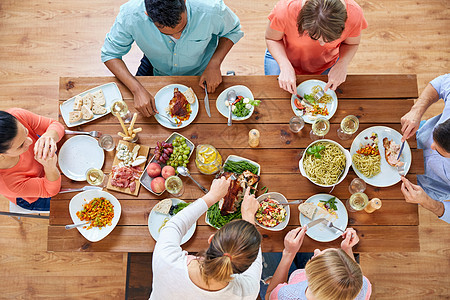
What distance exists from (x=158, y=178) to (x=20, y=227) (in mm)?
2016

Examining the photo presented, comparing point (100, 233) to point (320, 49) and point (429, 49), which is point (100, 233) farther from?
point (429, 49)

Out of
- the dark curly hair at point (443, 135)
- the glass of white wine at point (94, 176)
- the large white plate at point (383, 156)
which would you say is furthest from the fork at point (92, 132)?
the dark curly hair at point (443, 135)

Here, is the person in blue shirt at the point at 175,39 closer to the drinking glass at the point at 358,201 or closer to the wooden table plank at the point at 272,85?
the wooden table plank at the point at 272,85

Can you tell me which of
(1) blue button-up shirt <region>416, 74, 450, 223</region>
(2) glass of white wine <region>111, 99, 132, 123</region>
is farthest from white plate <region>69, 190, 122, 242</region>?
(1) blue button-up shirt <region>416, 74, 450, 223</region>

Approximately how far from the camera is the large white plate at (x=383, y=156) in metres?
2.00

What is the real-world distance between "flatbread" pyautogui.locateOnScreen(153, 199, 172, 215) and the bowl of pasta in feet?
2.78

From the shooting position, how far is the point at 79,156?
2.07 meters

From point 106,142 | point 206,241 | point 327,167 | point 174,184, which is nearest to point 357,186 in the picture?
point 327,167

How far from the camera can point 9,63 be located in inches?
133

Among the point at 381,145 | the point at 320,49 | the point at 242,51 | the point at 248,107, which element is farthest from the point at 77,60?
the point at 381,145

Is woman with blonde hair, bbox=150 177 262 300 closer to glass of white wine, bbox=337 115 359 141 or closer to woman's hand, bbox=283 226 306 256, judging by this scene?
woman's hand, bbox=283 226 306 256

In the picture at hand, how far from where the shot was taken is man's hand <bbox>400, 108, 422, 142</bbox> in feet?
6.56

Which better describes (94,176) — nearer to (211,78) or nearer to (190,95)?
(190,95)

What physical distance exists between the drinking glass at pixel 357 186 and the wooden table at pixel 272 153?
0.11 feet
